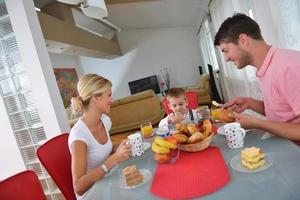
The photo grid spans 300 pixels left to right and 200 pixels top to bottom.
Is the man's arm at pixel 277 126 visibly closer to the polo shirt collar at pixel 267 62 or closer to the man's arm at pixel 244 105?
the polo shirt collar at pixel 267 62

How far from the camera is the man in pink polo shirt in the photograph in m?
1.04

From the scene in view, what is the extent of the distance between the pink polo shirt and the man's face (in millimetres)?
100

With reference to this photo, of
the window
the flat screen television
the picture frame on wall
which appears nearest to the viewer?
the window

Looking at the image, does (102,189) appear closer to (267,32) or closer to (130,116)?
(267,32)

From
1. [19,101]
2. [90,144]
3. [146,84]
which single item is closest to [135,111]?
[19,101]

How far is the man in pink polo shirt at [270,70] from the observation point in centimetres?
104

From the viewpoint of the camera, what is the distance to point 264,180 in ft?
2.68

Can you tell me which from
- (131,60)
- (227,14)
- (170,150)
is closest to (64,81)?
(131,60)

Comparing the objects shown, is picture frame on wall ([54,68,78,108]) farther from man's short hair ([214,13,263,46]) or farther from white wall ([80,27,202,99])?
man's short hair ([214,13,263,46])

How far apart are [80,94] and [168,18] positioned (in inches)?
245

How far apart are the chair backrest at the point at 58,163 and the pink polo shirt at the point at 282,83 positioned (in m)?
1.13

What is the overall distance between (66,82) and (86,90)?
674 centimetres

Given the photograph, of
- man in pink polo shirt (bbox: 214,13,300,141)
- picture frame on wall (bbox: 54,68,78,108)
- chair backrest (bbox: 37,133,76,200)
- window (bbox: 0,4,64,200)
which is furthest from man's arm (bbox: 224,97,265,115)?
picture frame on wall (bbox: 54,68,78,108)

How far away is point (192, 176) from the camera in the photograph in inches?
37.7
